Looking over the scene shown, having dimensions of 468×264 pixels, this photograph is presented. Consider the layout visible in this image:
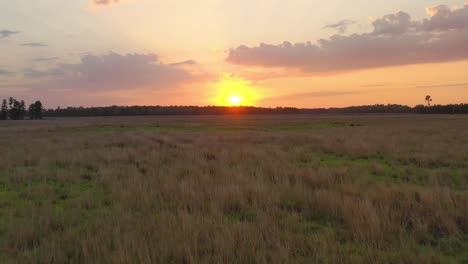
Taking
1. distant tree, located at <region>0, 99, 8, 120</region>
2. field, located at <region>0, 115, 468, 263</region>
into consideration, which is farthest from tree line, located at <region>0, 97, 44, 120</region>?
field, located at <region>0, 115, 468, 263</region>

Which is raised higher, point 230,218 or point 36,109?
point 36,109

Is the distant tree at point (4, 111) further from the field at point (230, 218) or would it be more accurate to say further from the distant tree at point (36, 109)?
the field at point (230, 218)

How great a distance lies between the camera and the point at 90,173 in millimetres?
12305

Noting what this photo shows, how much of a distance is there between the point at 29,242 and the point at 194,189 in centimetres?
405

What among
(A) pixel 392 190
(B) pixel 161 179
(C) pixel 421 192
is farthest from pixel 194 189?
(C) pixel 421 192

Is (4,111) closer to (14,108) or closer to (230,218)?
(14,108)

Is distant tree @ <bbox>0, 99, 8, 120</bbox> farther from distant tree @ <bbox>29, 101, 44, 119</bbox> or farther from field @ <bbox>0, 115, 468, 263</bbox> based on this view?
field @ <bbox>0, 115, 468, 263</bbox>

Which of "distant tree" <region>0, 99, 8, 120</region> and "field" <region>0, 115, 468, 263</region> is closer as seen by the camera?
"field" <region>0, 115, 468, 263</region>

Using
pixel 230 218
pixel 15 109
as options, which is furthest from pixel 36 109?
pixel 230 218

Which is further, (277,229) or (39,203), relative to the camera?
(39,203)

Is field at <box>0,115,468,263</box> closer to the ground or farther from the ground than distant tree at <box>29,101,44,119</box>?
closer to the ground

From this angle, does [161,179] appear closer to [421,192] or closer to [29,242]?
[29,242]

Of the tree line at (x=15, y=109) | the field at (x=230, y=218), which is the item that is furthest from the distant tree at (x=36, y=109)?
the field at (x=230, y=218)

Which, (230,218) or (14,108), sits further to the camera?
(14,108)
